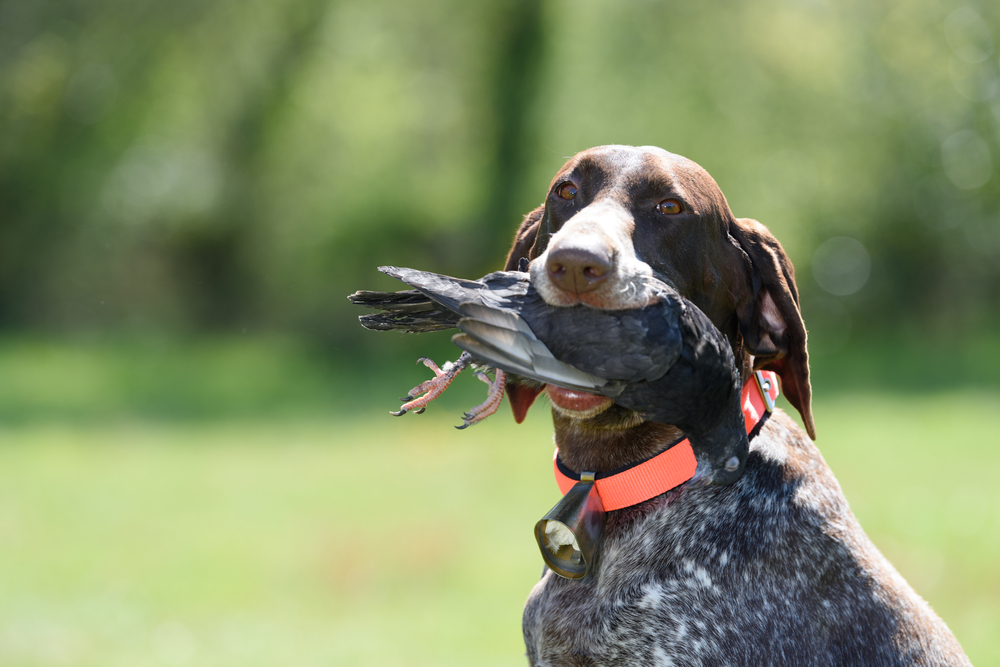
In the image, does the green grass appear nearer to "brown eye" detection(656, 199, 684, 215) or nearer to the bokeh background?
the bokeh background

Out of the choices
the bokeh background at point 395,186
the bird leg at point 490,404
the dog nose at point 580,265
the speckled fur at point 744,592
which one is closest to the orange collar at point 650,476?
the speckled fur at point 744,592

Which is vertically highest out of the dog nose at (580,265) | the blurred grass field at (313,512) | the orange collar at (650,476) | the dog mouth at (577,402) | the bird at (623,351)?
the dog nose at (580,265)

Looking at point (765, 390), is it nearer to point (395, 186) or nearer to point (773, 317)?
point (773, 317)

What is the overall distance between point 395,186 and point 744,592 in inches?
543

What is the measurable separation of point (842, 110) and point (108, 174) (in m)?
13.3

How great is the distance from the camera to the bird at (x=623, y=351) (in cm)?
246

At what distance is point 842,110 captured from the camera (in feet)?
56.3

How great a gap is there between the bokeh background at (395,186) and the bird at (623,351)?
7.68 metres

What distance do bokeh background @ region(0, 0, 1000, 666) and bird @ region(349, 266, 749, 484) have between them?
7675 millimetres

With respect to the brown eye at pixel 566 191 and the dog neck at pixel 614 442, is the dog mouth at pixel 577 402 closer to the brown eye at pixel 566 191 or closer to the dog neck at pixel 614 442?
the dog neck at pixel 614 442

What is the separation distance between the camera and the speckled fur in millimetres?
2756

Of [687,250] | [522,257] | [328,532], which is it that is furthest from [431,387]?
[328,532]

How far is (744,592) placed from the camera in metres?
2.81

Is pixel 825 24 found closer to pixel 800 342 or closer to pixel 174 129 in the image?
pixel 174 129
